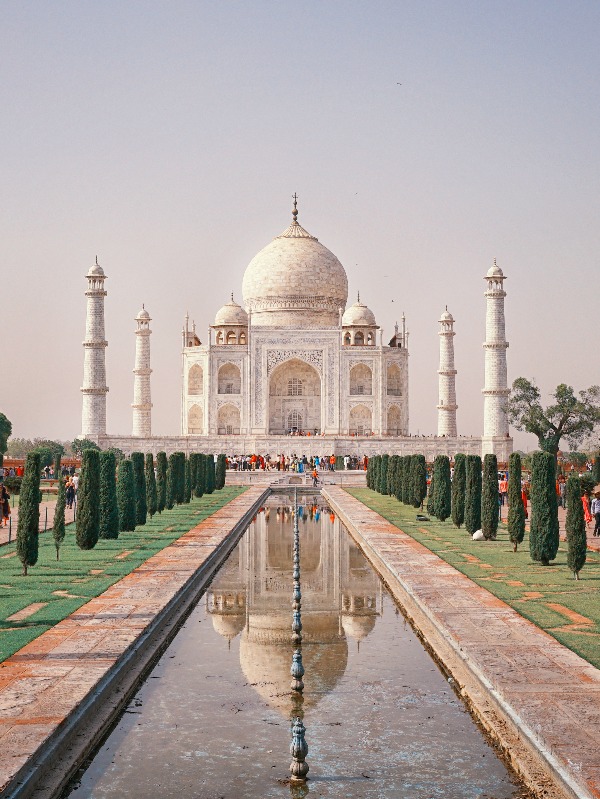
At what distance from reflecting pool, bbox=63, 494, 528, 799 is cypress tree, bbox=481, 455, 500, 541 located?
5382 mm

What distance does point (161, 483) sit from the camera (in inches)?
722

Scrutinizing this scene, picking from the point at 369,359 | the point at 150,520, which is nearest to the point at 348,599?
the point at 150,520

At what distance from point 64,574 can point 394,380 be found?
31.0 metres

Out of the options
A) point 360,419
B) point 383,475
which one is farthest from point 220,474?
point 360,419

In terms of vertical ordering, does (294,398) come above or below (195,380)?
below

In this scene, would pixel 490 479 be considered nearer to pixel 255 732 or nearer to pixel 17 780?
pixel 255 732

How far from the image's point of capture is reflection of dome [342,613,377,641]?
760cm

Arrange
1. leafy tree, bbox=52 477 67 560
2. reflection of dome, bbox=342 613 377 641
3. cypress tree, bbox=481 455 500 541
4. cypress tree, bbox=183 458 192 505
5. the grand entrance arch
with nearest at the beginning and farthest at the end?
reflection of dome, bbox=342 613 377 641 → leafy tree, bbox=52 477 67 560 → cypress tree, bbox=481 455 500 541 → cypress tree, bbox=183 458 192 505 → the grand entrance arch

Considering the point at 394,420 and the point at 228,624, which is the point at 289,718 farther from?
the point at 394,420

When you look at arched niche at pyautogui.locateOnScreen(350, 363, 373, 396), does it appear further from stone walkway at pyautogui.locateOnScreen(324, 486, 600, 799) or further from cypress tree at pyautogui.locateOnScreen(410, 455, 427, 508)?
stone walkway at pyautogui.locateOnScreen(324, 486, 600, 799)

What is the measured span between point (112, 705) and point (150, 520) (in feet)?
37.7

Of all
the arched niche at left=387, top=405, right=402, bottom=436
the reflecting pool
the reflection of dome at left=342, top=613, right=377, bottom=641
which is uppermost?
the arched niche at left=387, top=405, right=402, bottom=436

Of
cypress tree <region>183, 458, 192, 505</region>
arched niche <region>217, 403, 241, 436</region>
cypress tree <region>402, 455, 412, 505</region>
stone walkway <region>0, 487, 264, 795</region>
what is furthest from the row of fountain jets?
arched niche <region>217, 403, 241, 436</region>

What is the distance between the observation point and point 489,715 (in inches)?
211
